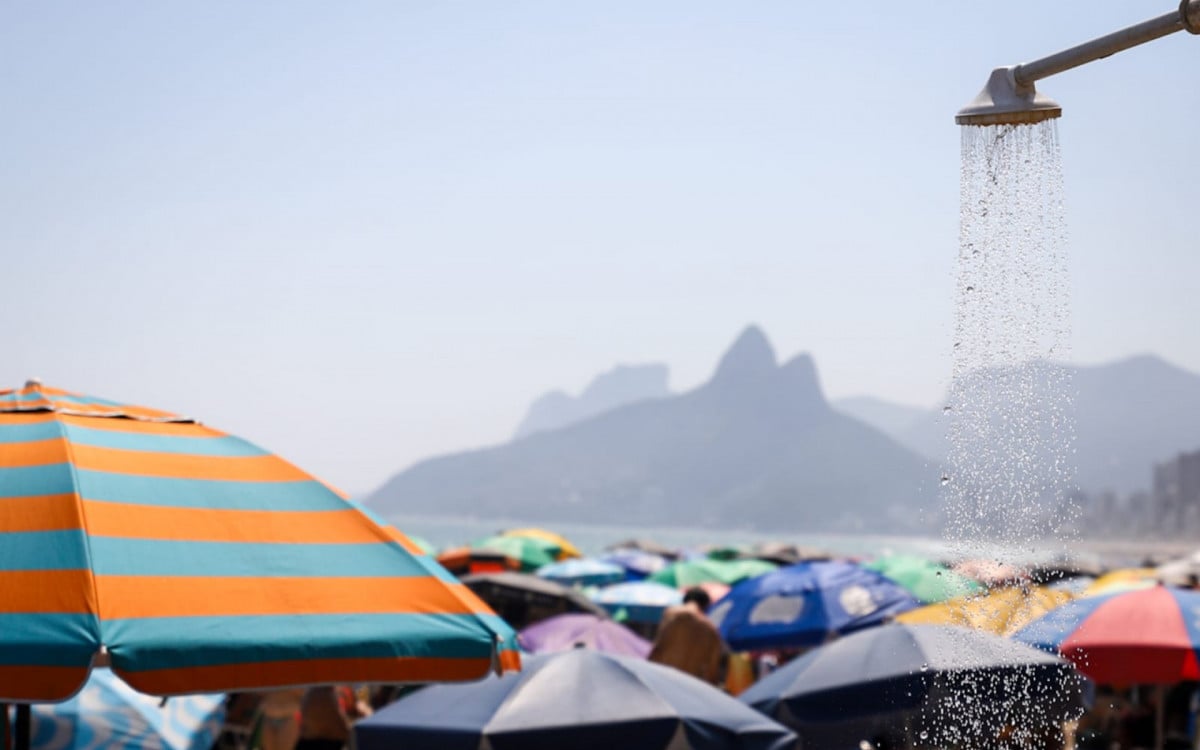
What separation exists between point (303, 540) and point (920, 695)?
4151 mm

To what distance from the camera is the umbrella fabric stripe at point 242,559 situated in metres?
4.67

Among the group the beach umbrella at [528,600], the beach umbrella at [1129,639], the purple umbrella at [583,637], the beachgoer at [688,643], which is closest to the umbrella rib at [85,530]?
the beach umbrella at [1129,639]

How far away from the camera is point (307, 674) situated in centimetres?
474

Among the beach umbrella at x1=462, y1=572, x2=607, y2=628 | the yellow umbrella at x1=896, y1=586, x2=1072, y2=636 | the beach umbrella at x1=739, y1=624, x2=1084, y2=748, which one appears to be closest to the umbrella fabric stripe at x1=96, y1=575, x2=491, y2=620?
the beach umbrella at x1=739, y1=624, x2=1084, y2=748

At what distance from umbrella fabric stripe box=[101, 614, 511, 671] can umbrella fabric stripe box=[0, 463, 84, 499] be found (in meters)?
0.59

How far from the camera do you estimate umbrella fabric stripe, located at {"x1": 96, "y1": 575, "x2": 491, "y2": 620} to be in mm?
4551

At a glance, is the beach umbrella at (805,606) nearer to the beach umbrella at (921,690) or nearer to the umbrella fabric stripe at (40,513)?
the beach umbrella at (921,690)

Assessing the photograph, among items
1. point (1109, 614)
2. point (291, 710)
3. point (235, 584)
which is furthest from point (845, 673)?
point (235, 584)

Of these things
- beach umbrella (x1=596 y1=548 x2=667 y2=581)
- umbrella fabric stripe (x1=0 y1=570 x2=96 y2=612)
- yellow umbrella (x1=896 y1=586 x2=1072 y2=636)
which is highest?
umbrella fabric stripe (x1=0 y1=570 x2=96 y2=612)

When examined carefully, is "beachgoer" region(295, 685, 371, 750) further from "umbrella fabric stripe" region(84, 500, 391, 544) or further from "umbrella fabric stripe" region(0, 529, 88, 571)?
"umbrella fabric stripe" region(0, 529, 88, 571)

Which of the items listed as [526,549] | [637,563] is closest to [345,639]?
[526,549]

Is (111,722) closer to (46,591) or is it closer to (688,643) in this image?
(46,591)

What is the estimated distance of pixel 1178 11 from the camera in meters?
3.33

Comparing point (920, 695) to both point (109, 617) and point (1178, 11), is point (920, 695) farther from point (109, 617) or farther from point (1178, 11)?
point (1178, 11)
